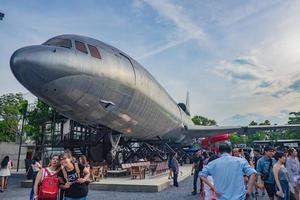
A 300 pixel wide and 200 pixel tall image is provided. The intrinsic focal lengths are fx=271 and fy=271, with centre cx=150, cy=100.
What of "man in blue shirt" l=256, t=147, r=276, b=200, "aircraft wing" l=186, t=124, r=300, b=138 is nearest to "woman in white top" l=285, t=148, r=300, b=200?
"man in blue shirt" l=256, t=147, r=276, b=200

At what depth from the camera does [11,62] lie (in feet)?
29.3

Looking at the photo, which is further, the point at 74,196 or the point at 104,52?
the point at 104,52

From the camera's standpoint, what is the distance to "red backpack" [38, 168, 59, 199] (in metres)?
5.14

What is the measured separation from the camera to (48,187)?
5.16 metres

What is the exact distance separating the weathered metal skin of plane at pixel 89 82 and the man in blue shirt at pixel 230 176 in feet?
22.5

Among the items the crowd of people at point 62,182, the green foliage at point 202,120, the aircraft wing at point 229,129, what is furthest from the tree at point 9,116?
the green foliage at point 202,120

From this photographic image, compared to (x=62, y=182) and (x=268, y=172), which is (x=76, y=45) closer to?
(x=62, y=182)

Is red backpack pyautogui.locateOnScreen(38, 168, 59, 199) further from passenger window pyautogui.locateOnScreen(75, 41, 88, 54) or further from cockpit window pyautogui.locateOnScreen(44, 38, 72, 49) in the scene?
passenger window pyautogui.locateOnScreen(75, 41, 88, 54)

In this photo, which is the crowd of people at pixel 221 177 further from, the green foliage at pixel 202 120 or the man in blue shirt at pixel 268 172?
the green foliage at pixel 202 120

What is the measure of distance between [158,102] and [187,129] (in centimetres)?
1109

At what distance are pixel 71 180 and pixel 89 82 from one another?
18.0ft

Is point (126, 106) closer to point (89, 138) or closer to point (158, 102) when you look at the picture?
point (158, 102)

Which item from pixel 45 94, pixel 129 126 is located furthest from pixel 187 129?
pixel 45 94

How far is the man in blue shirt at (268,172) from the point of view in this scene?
727 cm
